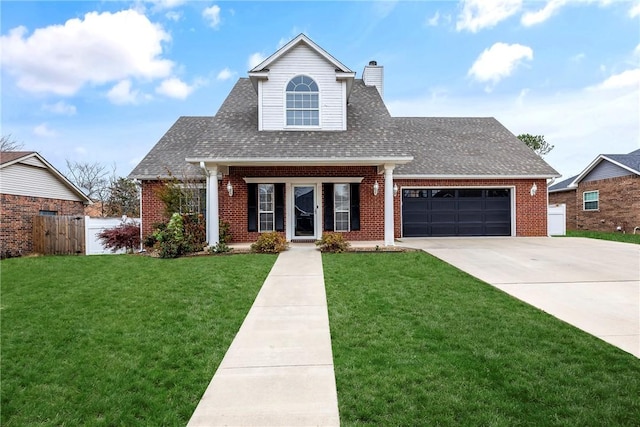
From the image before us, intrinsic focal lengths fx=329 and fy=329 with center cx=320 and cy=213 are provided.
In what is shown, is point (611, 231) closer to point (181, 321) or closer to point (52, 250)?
point (181, 321)

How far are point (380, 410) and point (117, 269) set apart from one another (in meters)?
8.16

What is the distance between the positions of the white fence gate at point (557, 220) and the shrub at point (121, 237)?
1867 cm

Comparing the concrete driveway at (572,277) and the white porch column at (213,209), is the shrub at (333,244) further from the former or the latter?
the white porch column at (213,209)

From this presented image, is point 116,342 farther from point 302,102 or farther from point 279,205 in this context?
point 302,102

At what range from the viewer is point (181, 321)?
466 centimetres

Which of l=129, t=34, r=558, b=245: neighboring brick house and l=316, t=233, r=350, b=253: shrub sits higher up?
l=129, t=34, r=558, b=245: neighboring brick house

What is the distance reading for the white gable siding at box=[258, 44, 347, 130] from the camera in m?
A: 11.9

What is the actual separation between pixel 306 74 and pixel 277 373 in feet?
35.9

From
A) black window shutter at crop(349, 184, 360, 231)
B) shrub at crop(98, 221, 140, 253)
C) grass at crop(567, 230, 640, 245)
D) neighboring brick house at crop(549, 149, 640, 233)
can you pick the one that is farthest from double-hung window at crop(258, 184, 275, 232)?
neighboring brick house at crop(549, 149, 640, 233)

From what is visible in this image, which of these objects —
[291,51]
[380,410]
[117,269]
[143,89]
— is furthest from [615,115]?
[143,89]

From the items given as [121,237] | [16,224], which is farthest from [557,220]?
[16,224]

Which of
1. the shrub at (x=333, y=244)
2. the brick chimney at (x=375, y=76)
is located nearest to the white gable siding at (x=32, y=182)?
the shrub at (x=333, y=244)

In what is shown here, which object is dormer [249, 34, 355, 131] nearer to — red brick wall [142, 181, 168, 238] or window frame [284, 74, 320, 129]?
window frame [284, 74, 320, 129]

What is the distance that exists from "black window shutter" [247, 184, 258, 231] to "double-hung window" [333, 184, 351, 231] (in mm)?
3017
